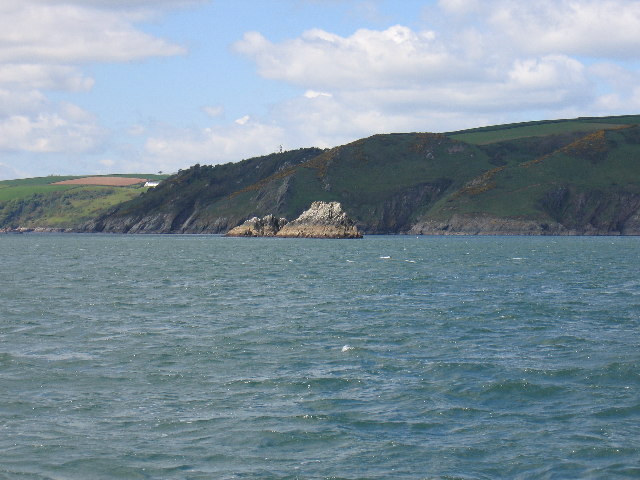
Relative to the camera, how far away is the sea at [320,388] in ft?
63.2

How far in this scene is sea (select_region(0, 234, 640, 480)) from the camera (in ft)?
63.2

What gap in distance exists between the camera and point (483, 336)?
37.5 meters

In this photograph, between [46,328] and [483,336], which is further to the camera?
[46,328]

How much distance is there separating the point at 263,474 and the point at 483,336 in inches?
832

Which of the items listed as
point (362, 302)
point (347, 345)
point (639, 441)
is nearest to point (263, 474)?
point (639, 441)

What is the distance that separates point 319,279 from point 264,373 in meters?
44.8

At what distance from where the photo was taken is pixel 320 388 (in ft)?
86.6

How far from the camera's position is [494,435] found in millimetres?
21219

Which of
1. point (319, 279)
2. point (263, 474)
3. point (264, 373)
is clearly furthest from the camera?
point (319, 279)

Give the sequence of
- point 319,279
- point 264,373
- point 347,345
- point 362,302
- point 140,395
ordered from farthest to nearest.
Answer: point 319,279, point 362,302, point 347,345, point 264,373, point 140,395

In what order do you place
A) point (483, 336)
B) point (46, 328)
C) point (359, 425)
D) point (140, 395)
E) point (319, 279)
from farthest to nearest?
point (319, 279), point (46, 328), point (483, 336), point (140, 395), point (359, 425)

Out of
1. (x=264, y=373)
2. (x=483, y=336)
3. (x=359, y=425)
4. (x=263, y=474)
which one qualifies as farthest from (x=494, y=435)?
(x=483, y=336)

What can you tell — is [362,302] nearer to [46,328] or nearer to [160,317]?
[160,317]

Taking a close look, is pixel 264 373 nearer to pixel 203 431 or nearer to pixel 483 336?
pixel 203 431
